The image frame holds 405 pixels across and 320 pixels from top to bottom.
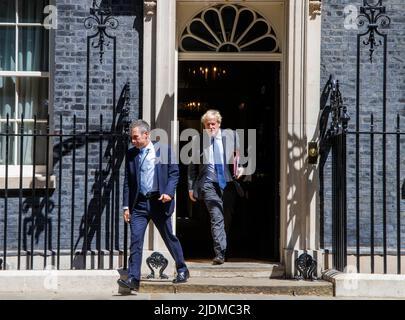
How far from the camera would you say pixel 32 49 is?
35.1 feet

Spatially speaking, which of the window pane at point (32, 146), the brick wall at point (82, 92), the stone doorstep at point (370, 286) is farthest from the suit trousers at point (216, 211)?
the window pane at point (32, 146)

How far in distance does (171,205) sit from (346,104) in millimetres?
2441

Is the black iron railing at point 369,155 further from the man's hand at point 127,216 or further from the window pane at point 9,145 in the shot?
the window pane at point 9,145

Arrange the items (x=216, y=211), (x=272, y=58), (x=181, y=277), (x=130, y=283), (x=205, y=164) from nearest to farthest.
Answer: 1. (x=130, y=283)
2. (x=181, y=277)
3. (x=216, y=211)
4. (x=205, y=164)
5. (x=272, y=58)

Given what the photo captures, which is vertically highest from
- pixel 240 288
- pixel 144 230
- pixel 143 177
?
pixel 143 177

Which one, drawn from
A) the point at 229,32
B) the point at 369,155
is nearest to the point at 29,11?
the point at 229,32

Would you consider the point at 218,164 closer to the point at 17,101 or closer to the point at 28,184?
the point at 28,184

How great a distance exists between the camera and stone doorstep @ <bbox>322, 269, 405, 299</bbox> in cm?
944

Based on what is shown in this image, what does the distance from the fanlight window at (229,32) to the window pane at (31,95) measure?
1.73m

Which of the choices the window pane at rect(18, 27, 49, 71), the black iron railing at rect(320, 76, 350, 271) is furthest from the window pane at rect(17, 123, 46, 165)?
the black iron railing at rect(320, 76, 350, 271)

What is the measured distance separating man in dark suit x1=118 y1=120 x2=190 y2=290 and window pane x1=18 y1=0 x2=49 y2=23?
2.23 meters

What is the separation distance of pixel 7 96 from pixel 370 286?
4.74 m

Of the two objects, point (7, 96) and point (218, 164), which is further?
point (7, 96)

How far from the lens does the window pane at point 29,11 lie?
1066 centimetres
